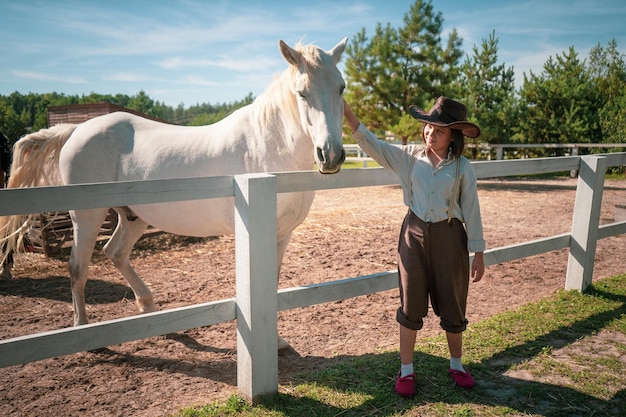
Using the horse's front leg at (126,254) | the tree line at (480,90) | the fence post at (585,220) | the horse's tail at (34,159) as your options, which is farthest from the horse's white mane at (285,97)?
the tree line at (480,90)

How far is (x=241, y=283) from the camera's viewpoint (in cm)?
239

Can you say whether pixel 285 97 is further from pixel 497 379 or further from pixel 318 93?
pixel 497 379

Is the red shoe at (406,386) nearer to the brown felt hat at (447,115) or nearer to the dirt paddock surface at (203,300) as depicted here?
the dirt paddock surface at (203,300)

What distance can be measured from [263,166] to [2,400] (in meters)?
2.33

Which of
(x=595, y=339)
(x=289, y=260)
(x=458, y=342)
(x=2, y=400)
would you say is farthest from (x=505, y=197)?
(x=2, y=400)

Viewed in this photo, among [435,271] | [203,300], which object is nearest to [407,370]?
[435,271]

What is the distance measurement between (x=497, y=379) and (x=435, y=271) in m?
0.96

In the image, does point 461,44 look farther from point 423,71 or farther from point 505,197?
point 505,197

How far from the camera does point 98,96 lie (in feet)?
308

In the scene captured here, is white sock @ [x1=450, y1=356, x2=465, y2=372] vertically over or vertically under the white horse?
under

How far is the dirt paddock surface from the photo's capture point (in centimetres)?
277

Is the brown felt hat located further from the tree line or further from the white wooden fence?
the tree line

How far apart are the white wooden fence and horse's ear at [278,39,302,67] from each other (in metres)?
0.82

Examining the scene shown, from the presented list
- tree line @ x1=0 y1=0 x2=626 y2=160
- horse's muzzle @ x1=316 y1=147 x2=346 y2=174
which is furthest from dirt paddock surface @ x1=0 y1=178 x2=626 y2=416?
tree line @ x1=0 y1=0 x2=626 y2=160
